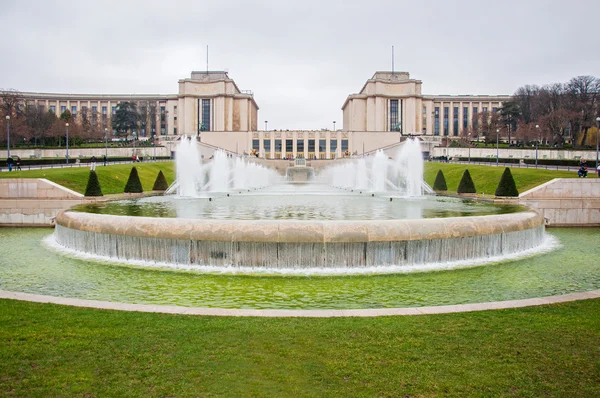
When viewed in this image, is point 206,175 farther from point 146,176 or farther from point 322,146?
point 322,146

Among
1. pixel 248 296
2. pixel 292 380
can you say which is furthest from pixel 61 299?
pixel 292 380

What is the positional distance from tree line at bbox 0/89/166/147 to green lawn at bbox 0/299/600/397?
78916 millimetres

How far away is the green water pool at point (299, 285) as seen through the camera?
381 inches

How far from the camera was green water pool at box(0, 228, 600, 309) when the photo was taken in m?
9.67

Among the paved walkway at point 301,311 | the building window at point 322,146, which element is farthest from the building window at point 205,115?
the paved walkway at point 301,311

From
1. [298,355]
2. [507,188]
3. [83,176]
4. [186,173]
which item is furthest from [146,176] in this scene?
[298,355]

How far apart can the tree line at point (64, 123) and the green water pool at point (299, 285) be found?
72.9m

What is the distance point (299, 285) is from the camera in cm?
1088

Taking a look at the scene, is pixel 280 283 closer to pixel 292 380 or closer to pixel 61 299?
pixel 61 299

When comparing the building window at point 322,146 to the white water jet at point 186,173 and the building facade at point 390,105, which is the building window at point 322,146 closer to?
the building facade at point 390,105

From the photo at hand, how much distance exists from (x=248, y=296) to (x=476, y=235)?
659 centimetres

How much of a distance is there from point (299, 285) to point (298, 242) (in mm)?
1483

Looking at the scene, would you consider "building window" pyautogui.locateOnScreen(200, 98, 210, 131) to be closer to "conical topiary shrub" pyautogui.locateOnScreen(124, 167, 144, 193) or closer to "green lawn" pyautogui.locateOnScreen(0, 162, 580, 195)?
"green lawn" pyautogui.locateOnScreen(0, 162, 580, 195)

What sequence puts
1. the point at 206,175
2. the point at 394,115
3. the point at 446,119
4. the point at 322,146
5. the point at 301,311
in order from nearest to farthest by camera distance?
the point at 301,311 < the point at 206,175 < the point at 322,146 < the point at 394,115 < the point at 446,119
